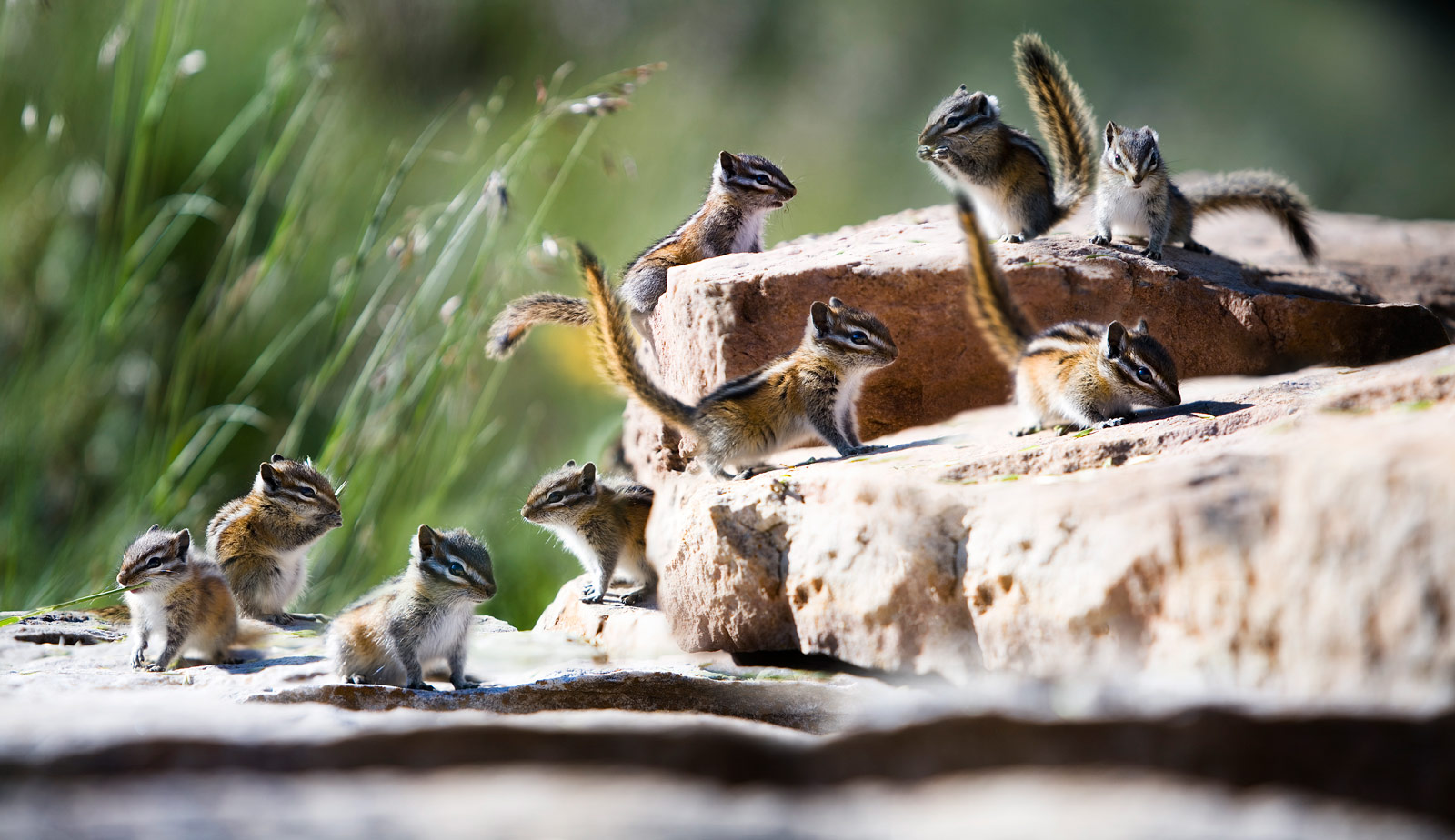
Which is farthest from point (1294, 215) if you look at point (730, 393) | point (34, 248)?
point (34, 248)

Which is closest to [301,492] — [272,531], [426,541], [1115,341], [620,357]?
[272,531]

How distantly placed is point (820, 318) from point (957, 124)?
6.93 ft

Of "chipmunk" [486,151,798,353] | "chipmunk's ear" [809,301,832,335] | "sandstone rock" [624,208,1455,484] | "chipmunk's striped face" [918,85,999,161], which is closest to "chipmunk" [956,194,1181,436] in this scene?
"sandstone rock" [624,208,1455,484]

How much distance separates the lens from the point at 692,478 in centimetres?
470

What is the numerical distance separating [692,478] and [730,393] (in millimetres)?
465

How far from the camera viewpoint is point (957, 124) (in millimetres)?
6055

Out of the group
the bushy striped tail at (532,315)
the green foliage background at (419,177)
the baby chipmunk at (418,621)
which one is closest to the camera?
the baby chipmunk at (418,621)

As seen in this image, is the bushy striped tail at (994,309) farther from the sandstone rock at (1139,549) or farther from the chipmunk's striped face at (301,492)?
the chipmunk's striped face at (301,492)

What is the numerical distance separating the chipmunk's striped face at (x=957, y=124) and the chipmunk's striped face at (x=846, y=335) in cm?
190

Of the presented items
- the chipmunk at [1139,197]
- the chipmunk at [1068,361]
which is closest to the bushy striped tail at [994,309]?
the chipmunk at [1068,361]

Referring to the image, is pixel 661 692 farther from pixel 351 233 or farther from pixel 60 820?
pixel 351 233

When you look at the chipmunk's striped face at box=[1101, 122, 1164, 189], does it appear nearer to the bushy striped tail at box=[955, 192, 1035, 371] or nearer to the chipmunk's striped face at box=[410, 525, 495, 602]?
the bushy striped tail at box=[955, 192, 1035, 371]

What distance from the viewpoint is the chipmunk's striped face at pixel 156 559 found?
4.16m

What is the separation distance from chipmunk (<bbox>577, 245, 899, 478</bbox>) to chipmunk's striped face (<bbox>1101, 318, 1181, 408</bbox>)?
872 millimetres
